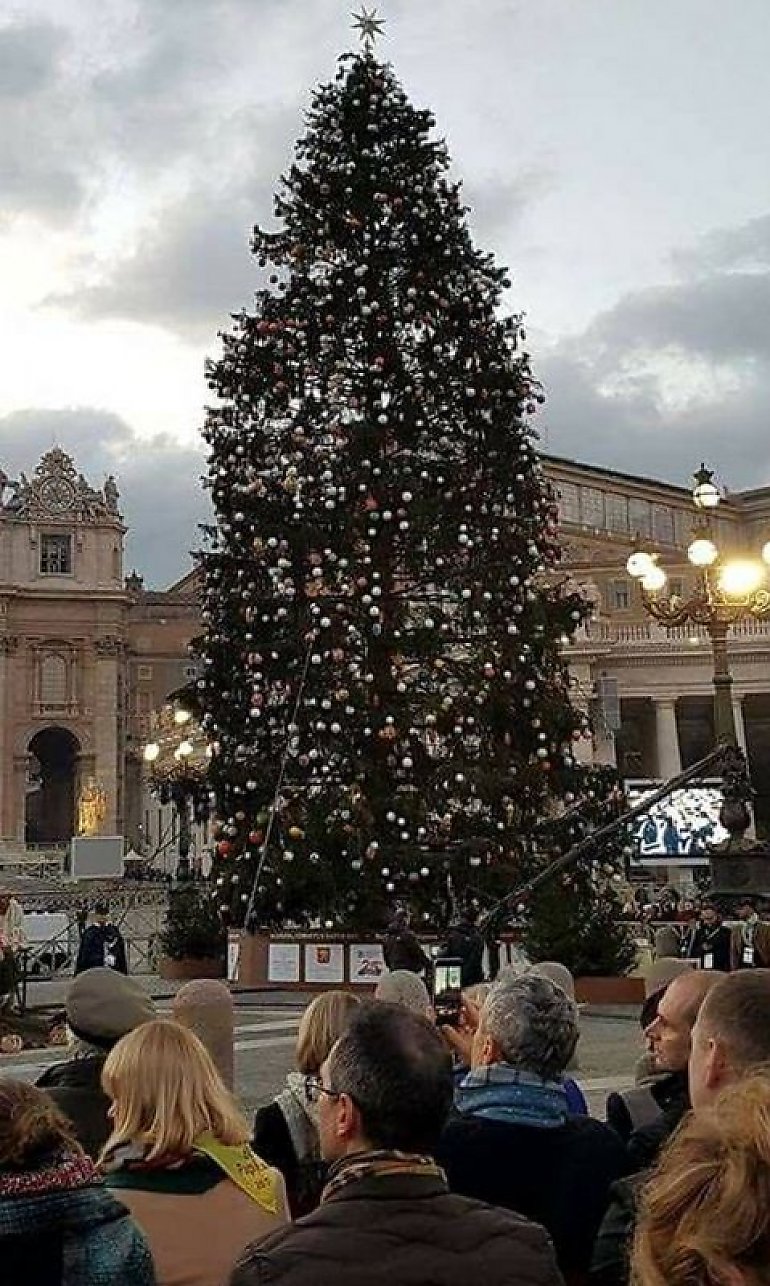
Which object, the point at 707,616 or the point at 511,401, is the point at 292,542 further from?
the point at 707,616

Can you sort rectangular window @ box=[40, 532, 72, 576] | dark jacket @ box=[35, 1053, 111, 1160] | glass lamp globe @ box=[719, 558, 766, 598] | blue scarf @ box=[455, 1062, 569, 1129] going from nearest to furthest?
blue scarf @ box=[455, 1062, 569, 1129]
dark jacket @ box=[35, 1053, 111, 1160]
glass lamp globe @ box=[719, 558, 766, 598]
rectangular window @ box=[40, 532, 72, 576]

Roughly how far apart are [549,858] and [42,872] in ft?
154

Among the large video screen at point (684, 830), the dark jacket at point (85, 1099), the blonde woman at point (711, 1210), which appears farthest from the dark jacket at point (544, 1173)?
the large video screen at point (684, 830)

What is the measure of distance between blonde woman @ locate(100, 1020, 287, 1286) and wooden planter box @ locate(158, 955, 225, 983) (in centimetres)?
2000

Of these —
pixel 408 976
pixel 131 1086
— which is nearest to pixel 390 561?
pixel 408 976

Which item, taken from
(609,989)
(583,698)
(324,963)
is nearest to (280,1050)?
(609,989)

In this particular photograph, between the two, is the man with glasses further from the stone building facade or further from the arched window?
the arched window

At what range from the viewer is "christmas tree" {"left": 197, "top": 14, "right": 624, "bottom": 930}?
20.6 meters

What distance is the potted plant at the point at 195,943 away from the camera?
2302 centimetres

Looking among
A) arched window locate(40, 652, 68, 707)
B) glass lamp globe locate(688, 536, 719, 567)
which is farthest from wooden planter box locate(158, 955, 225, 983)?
arched window locate(40, 652, 68, 707)

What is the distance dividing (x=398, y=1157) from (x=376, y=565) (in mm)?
18894

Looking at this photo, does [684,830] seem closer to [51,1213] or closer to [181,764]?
[181,764]

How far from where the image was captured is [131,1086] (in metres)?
3.34

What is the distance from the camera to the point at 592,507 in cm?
7950
